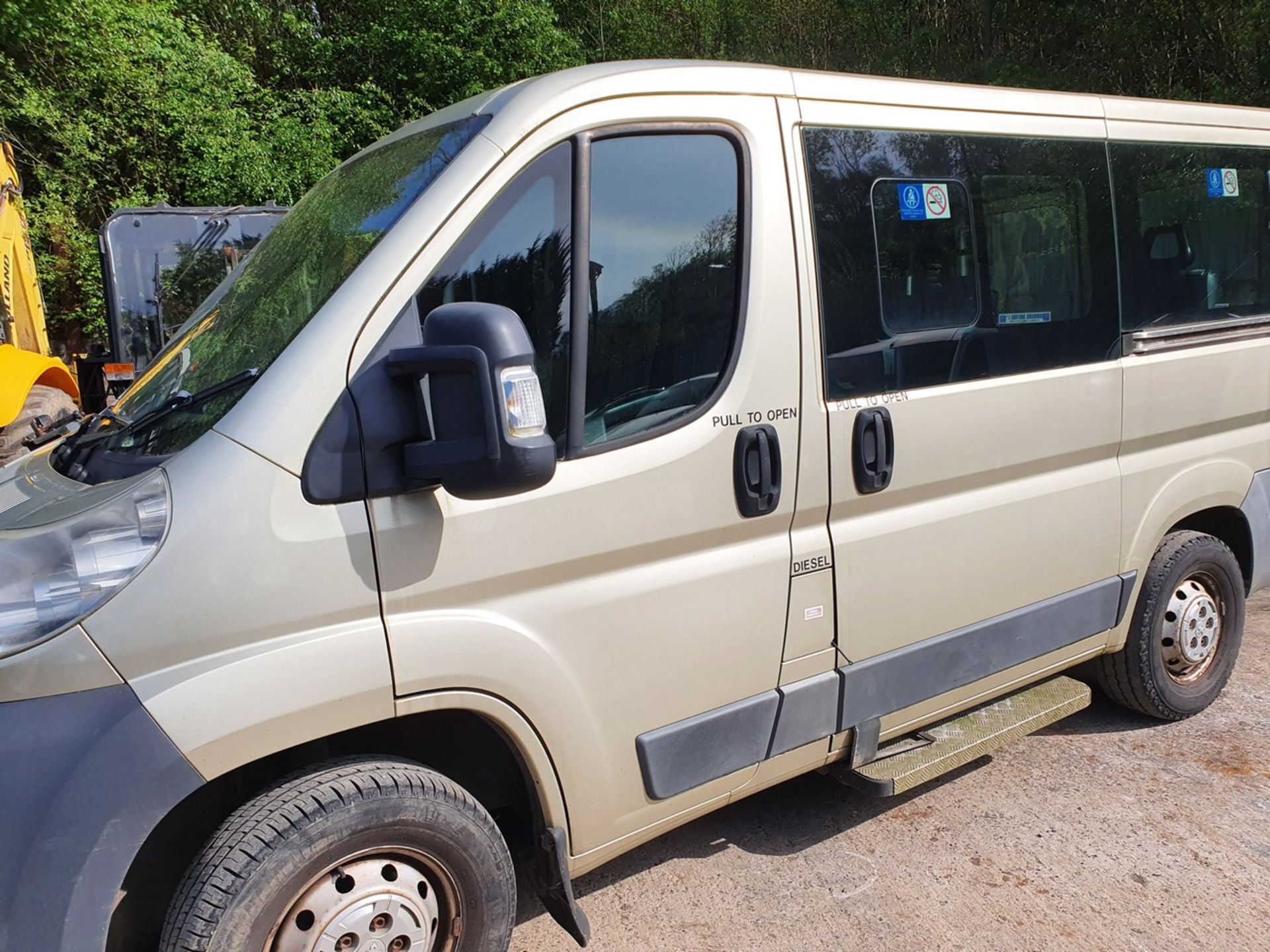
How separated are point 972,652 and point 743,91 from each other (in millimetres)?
1944

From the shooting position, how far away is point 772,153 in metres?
2.78

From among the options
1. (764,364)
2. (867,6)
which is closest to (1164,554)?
(764,364)

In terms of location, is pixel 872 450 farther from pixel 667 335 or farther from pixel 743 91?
pixel 743 91

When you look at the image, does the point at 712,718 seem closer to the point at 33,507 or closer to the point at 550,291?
the point at 550,291

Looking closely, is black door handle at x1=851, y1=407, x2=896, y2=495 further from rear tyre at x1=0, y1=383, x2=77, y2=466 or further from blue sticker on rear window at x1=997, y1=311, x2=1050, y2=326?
rear tyre at x1=0, y1=383, x2=77, y2=466

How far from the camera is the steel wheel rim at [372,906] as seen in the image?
85.3 inches

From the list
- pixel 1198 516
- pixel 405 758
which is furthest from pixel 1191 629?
pixel 405 758

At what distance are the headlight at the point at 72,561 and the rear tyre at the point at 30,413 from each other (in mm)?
4939

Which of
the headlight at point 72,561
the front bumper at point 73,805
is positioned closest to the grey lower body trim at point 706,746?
the front bumper at point 73,805

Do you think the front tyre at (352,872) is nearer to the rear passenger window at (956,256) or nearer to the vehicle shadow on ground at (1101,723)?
the rear passenger window at (956,256)

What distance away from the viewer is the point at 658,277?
2.60 meters

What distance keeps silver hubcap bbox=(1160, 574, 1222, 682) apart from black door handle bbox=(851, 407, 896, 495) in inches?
72.1

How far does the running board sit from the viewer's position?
3195mm

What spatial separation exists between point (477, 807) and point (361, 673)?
0.48 metres
